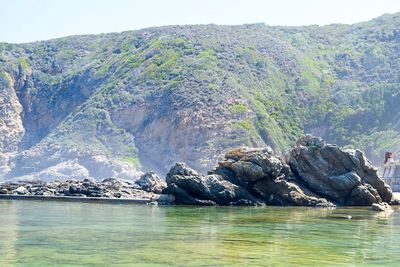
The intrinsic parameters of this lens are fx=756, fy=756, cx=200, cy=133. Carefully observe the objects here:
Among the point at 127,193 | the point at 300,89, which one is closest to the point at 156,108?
the point at 300,89

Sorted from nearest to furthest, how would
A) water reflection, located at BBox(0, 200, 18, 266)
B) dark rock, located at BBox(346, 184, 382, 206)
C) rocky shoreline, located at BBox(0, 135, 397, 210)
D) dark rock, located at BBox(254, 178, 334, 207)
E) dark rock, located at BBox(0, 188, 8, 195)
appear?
water reflection, located at BBox(0, 200, 18, 266)
rocky shoreline, located at BBox(0, 135, 397, 210)
dark rock, located at BBox(254, 178, 334, 207)
dark rock, located at BBox(346, 184, 382, 206)
dark rock, located at BBox(0, 188, 8, 195)

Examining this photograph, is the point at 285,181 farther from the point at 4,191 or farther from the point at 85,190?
the point at 4,191

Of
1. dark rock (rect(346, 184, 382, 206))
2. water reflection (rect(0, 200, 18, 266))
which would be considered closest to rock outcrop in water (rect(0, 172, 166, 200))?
dark rock (rect(346, 184, 382, 206))

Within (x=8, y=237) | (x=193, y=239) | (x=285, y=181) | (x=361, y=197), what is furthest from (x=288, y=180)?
(x=8, y=237)

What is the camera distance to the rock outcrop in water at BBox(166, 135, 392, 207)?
51.1m

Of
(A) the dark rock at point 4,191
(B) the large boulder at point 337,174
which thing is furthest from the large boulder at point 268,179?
(A) the dark rock at point 4,191

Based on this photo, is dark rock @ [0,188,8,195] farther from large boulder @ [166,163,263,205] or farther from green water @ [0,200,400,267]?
green water @ [0,200,400,267]

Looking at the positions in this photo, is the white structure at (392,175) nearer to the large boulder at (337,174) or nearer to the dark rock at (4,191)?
the large boulder at (337,174)

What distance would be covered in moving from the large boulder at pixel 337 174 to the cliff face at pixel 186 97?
53.1 m

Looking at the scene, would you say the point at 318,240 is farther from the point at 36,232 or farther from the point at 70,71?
the point at 70,71

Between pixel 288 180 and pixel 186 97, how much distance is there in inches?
2678

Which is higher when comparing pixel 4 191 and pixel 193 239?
pixel 4 191

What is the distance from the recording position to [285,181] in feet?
Result: 172

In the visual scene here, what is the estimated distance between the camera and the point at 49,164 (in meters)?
115
